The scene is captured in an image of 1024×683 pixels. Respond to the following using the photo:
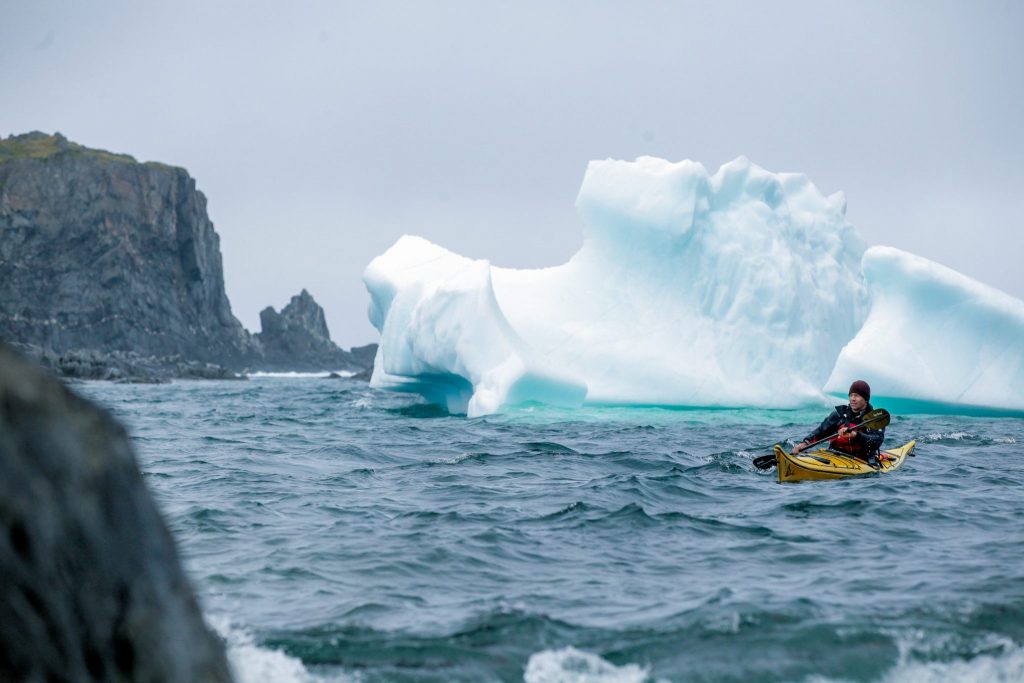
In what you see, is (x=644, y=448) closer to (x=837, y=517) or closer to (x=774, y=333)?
(x=837, y=517)

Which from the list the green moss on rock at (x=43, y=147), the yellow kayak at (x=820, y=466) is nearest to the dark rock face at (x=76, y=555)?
the yellow kayak at (x=820, y=466)

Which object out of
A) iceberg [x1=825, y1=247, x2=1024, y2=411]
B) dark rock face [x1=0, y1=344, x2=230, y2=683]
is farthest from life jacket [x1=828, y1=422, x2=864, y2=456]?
dark rock face [x1=0, y1=344, x2=230, y2=683]

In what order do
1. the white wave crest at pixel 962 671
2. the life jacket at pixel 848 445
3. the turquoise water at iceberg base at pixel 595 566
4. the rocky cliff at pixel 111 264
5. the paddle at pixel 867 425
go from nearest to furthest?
the white wave crest at pixel 962 671
the turquoise water at iceberg base at pixel 595 566
the paddle at pixel 867 425
the life jacket at pixel 848 445
the rocky cliff at pixel 111 264

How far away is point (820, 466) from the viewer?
1177cm

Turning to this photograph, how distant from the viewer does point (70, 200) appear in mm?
88000

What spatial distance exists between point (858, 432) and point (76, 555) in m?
10.9

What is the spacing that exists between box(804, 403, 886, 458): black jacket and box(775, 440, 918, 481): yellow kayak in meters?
0.21

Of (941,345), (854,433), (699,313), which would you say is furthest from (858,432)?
(699,313)

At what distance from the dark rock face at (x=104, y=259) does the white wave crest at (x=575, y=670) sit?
84761 mm

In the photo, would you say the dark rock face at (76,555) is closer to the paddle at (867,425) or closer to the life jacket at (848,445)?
the paddle at (867,425)

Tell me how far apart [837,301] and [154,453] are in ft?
60.1

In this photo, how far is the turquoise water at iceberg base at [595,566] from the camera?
5.17 metres

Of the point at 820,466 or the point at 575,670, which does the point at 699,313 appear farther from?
the point at 575,670

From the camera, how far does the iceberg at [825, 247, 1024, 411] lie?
2178 centimetres
